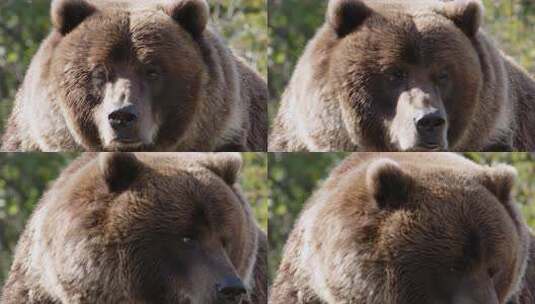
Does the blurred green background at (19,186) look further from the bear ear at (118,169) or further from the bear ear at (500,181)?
the bear ear at (500,181)

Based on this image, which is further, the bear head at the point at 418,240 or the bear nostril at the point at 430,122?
the bear nostril at the point at 430,122

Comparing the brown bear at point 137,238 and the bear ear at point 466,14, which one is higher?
the bear ear at point 466,14

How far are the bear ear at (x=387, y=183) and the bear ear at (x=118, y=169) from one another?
1.21m

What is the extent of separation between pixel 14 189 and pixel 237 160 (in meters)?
7.26

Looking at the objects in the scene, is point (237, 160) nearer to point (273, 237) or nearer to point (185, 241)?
point (185, 241)

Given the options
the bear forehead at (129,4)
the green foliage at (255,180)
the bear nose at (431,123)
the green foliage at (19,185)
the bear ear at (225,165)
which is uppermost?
the bear nose at (431,123)

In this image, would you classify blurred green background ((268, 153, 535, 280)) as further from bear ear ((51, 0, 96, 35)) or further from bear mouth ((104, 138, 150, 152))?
bear ear ((51, 0, 96, 35))

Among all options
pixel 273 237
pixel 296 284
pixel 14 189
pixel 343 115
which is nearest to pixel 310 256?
pixel 296 284

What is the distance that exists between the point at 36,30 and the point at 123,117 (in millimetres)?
3922

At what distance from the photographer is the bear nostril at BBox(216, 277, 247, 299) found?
263 inches

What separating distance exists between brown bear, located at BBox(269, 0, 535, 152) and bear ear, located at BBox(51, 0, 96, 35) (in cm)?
130

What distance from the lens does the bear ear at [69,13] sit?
7.42m

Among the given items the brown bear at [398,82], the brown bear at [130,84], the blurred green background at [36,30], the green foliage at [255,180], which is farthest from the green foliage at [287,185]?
the brown bear at [398,82]

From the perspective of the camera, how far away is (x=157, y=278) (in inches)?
270
